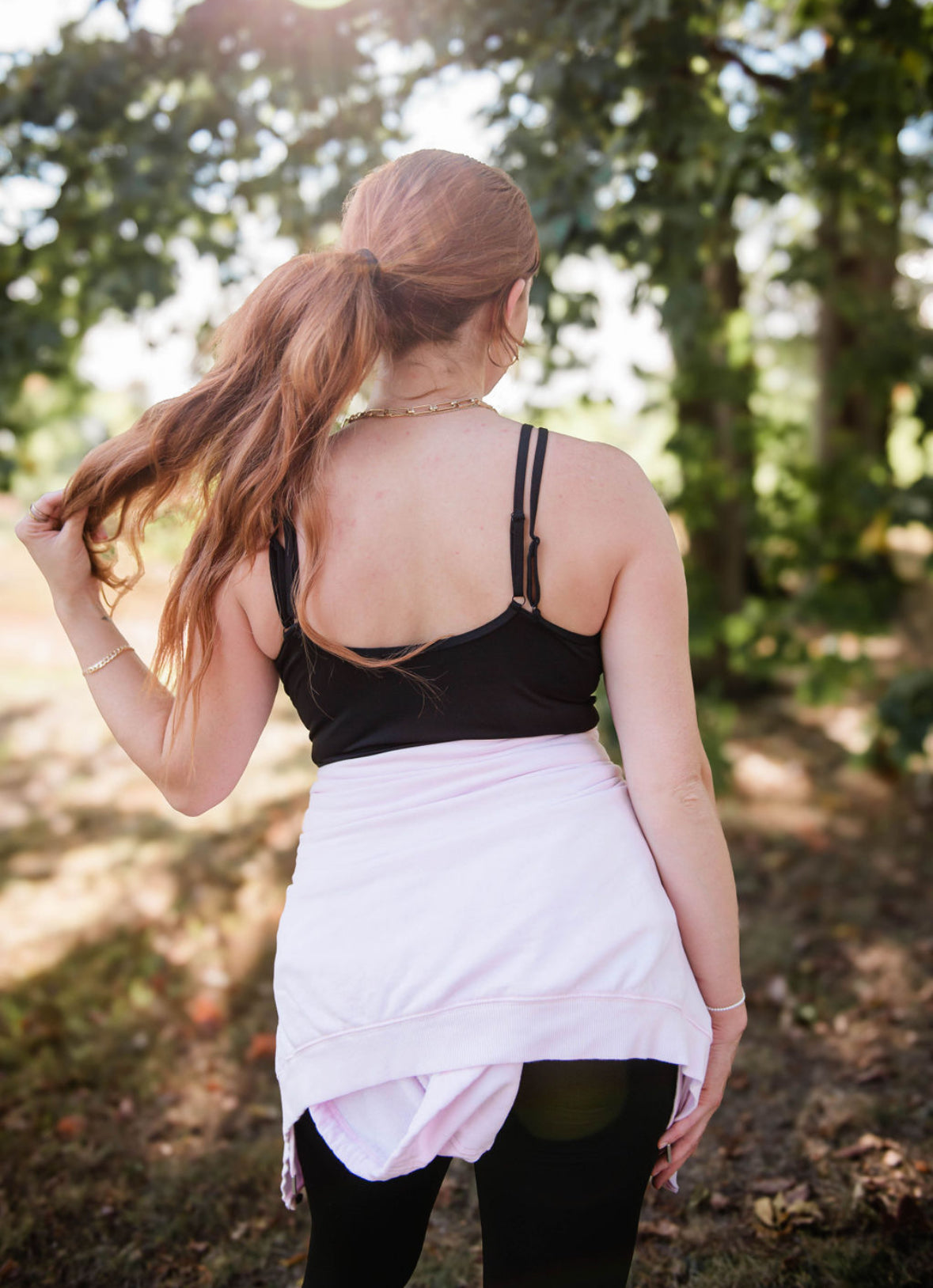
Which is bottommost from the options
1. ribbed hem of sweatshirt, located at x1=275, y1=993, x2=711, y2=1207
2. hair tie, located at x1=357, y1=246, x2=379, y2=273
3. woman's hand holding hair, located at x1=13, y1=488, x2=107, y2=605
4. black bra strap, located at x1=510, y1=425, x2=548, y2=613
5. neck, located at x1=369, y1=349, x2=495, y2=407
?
ribbed hem of sweatshirt, located at x1=275, y1=993, x2=711, y2=1207

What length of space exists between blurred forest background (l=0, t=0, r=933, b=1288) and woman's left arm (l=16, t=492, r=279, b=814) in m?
1.70

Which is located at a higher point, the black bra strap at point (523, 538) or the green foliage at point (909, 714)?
the black bra strap at point (523, 538)

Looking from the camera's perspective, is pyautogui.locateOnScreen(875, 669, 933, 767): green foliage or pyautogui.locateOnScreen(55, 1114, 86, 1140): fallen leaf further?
pyautogui.locateOnScreen(875, 669, 933, 767): green foliage

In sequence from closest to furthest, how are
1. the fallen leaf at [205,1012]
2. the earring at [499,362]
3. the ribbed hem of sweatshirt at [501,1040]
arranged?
the ribbed hem of sweatshirt at [501,1040] → the earring at [499,362] → the fallen leaf at [205,1012]

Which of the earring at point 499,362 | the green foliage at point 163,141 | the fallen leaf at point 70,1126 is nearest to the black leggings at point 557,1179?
the earring at point 499,362

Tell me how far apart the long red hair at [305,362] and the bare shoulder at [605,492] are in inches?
10.9

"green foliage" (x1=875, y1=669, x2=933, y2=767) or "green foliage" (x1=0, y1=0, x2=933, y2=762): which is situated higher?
Result: "green foliage" (x1=0, y1=0, x2=933, y2=762)

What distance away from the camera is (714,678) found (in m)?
5.96

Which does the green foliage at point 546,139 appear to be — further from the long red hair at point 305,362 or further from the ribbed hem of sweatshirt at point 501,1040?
the ribbed hem of sweatshirt at point 501,1040

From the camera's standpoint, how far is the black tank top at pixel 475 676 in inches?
50.4

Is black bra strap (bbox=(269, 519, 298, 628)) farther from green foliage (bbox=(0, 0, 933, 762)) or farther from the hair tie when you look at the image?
green foliage (bbox=(0, 0, 933, 762))

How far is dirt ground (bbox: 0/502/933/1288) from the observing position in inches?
99.5

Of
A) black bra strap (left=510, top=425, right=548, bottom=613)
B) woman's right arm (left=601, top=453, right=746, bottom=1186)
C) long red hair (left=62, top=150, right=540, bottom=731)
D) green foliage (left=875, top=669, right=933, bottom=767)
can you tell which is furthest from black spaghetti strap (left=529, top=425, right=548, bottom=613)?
green foliage (left=875, top=669, right=933, bottom=767)

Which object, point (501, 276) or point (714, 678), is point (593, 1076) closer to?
point (501, 276)
